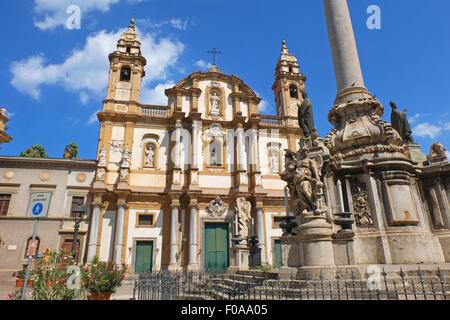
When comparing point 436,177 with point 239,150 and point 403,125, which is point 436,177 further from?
point 239,150

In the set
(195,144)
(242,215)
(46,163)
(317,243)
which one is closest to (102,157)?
(46,163)

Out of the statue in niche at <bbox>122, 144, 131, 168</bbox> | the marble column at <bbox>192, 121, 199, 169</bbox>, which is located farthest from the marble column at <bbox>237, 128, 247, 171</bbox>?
the statue in niche at <bbox>122, 144, 131, 168</bbox>

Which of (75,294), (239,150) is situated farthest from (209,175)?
(75,294)

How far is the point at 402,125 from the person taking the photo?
895cm

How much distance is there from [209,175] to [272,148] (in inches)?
247

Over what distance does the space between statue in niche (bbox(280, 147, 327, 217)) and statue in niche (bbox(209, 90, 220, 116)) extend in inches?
752

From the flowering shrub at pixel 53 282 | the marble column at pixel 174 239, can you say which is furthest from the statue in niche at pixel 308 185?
the marble column at pixel 174 239

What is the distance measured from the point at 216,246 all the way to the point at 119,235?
6920 millimetres

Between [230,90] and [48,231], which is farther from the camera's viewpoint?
[230,90]

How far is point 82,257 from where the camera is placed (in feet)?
65.1

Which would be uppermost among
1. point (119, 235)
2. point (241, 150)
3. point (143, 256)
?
point (241, 150)

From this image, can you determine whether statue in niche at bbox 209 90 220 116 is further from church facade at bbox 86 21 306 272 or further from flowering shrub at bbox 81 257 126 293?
flowering shrub at bbox 81 257 126 293

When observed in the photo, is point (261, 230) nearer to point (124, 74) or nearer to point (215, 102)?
point (215, 102)
